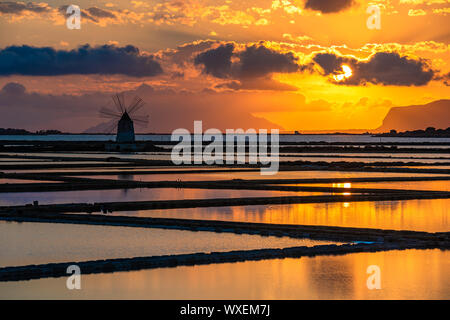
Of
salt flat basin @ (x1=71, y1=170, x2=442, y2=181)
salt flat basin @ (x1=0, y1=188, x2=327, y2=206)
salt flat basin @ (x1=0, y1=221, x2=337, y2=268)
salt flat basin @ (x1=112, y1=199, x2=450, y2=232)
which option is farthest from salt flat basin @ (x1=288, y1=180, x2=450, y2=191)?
salt flat basin @ (x1=0, y1=221, x2=337, y2=268)

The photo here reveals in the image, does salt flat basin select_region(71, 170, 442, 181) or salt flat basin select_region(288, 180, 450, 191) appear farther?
salt flat basin select_region(71, 170, 442, 181)

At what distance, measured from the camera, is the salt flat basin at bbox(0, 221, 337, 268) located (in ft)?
38.4

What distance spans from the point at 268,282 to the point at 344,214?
24.6 ft

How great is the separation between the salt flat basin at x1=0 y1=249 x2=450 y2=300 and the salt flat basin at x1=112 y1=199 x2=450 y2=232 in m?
4.06

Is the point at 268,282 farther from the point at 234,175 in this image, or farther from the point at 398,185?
the point at 234,175

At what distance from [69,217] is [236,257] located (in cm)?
563

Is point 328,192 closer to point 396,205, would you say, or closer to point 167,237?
point 396,205


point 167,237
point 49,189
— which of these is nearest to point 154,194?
point 49,189

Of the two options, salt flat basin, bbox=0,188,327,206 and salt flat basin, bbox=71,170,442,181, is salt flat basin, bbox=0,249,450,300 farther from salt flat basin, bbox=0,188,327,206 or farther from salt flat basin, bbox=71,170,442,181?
salt flat basin, bbox=71,170,442,181

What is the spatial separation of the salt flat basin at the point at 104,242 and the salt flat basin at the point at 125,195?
17.8 ft

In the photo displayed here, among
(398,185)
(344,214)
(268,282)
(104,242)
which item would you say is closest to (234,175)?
(398,185)

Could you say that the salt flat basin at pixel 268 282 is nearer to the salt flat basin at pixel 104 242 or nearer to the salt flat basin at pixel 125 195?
the salt flat basin at pixel 104 242

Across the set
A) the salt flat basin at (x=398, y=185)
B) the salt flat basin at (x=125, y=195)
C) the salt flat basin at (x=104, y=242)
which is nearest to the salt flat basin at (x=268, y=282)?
the salt flat basin at (x=104, y=242)
